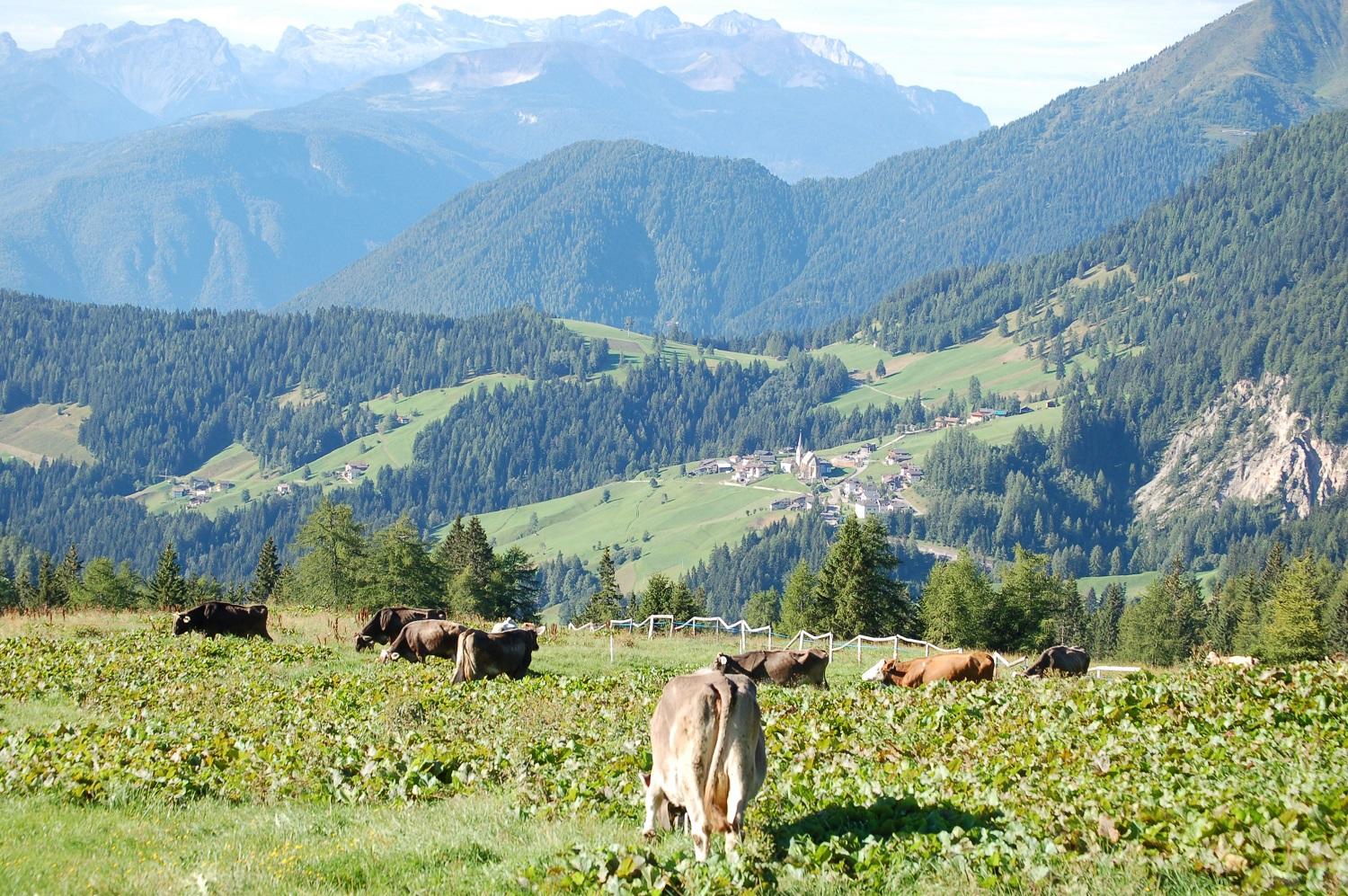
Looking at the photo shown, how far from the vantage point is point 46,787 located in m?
16.6

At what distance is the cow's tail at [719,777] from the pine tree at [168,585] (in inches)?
3526

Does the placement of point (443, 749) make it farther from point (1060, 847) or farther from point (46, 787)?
point (1060, 847)

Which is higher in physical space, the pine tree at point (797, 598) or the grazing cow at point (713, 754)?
the grazing cow at point (713, 754)

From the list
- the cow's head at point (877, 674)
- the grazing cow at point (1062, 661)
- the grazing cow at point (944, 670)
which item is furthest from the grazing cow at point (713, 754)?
the grazing cow at point (1062, 661)

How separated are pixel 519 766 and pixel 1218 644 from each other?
108 m

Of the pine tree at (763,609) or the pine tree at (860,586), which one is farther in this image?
the pine tree at (763,609)

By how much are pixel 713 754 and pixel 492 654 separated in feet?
56.3

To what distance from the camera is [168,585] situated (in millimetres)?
100688

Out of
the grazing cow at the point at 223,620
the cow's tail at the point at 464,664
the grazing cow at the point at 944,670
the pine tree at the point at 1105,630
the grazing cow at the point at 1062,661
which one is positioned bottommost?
the pine tree at the point at 1105,630

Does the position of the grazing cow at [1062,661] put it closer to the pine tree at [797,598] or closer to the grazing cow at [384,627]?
the grazing cow at [384,627]

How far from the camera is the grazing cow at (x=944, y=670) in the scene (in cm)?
2914

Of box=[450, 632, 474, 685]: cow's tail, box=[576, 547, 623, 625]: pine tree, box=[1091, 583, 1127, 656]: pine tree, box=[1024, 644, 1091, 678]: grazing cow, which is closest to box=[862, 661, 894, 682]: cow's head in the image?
box=[1024, 644, 1091, 678]: grazing cow

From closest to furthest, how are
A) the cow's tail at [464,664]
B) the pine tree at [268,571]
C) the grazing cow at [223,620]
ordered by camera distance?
1. the cow's tail at [464,664]
2. the grazing cow at [223,620]
3. the pine tree at [268,571]

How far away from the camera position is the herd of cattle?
12789 millimetres
